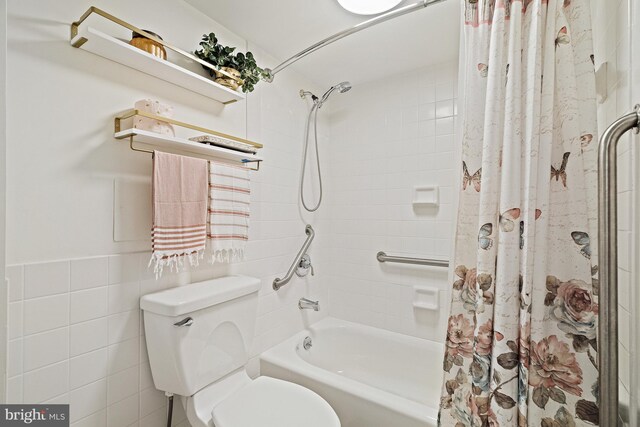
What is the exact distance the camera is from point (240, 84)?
1525 mm

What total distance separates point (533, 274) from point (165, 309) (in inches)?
49.2

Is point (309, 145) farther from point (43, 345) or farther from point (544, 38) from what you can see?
point (43, 345)

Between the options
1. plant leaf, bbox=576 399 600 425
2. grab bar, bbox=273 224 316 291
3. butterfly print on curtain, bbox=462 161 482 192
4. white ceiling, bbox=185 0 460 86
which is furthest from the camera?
grab bar, bbox=273 224 316 291

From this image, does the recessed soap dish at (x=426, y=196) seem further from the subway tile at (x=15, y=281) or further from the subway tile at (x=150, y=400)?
the subway tile at (x=15, y=281)

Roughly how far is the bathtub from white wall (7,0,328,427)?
2.31ft

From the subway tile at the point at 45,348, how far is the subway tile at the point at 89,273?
0.15 metres

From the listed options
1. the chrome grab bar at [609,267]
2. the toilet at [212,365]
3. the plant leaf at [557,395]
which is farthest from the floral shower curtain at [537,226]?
the toilet at [212,365]

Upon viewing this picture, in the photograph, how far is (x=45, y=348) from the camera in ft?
3.30

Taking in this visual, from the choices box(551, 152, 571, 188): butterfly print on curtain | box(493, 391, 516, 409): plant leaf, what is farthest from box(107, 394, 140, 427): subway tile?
box(551, 152, 571, 188): butterfly print on curtain

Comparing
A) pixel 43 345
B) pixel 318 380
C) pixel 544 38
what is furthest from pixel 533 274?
pixel 43 345

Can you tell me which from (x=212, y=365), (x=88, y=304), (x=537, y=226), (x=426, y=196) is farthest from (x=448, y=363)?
(x=88, y=304)

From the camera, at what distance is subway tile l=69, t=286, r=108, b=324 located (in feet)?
3.50

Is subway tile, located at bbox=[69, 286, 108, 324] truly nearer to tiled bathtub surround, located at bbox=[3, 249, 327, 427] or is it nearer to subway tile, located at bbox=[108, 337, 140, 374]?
tiled bathtub surround, located at bbox=[3, 249, 327, 427]

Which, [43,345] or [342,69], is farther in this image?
[342,69]
